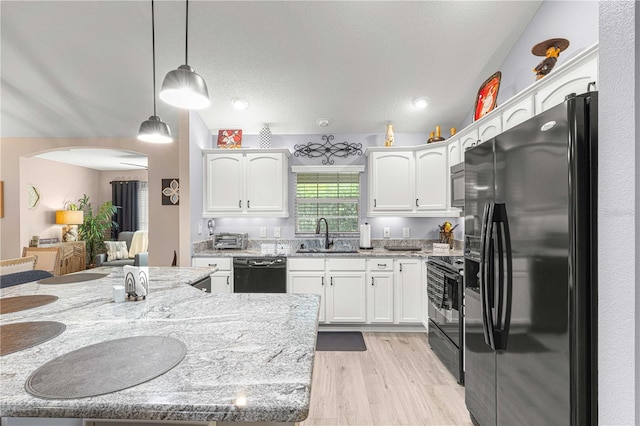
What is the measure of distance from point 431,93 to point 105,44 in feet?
11.1

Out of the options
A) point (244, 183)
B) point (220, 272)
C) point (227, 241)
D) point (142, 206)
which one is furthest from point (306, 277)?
point (142, 206)

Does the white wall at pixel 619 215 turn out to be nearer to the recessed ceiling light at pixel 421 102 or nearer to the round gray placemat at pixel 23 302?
the round gray placemat at pixel 23 302

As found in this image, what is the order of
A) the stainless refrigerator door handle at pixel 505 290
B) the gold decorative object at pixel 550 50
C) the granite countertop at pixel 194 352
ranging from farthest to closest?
the gold decorative object at pixel 550 50, the stainless refrigerator door handle at pixel 505 290, the granite countertop at pixel 194 352

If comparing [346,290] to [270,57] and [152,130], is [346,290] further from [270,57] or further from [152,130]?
[270,57]

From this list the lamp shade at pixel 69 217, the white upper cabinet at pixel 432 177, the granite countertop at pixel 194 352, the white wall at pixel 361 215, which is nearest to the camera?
the granite countertop at pixel 194 352

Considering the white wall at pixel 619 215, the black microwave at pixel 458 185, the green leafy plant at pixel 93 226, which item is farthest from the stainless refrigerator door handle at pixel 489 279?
the green leafy plant at pixel 93 226

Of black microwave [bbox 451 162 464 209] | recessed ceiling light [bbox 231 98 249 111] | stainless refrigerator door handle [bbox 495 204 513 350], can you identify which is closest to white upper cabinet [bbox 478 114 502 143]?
black microwave [bbox 451 162 464 209]

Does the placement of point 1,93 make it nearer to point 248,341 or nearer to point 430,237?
point 248,341

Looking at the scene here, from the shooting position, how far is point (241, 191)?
Answer: 3703 millimetres

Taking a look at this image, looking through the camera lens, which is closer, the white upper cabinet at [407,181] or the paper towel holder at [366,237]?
the white upper cabinet at [407,181]

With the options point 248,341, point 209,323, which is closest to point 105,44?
point 209,323

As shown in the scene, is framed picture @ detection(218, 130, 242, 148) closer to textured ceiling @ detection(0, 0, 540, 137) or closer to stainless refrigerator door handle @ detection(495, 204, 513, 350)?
textured ceiling @ detection(0, 0, 540, 137)

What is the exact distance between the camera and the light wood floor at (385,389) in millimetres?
1926

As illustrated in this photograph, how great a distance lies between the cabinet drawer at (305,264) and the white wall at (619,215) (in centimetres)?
266
